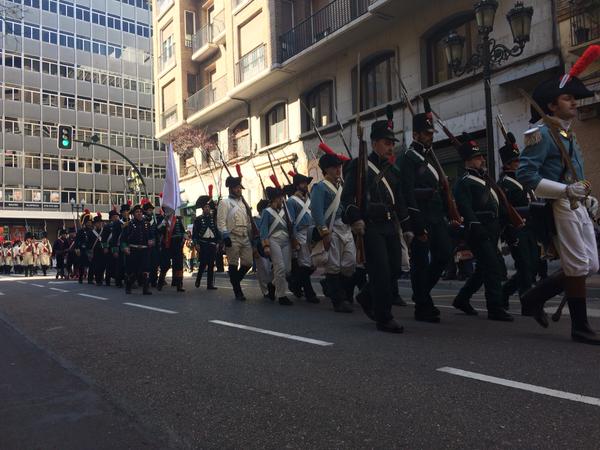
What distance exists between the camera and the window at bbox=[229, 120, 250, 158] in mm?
26281

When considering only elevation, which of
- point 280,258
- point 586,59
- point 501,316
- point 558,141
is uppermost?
point 586,59

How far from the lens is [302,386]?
3.74 m

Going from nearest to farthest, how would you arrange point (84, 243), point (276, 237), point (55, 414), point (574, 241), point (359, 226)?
point (55, 414) < point (574, 241) < point (359, 226) < point (276, 237) < point (84, 243)

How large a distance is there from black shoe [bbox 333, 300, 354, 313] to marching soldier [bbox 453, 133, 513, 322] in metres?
1.36

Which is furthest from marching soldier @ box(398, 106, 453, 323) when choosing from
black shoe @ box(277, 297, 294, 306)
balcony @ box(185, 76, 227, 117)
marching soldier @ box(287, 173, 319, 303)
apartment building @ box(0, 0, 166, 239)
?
apartment building @ box(0, 0, 166, 239)

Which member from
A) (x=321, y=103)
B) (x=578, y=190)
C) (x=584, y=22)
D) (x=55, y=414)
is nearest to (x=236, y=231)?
(x=578, y=190)

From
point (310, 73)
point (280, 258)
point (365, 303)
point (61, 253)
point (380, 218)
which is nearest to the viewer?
point (380, 218)

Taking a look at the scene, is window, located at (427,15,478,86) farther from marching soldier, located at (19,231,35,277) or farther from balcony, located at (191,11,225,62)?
marching soldier, located at (19,231,35,277)

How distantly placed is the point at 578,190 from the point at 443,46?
1266 centimetres

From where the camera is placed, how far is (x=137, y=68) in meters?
61.3

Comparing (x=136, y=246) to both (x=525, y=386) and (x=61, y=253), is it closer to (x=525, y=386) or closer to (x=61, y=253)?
(x=525, y=386)

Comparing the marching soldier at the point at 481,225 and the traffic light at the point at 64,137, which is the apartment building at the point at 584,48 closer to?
the marching soldier at the point at 481,225

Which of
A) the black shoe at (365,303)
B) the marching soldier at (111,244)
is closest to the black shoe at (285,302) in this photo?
the black shoe at (365,303)

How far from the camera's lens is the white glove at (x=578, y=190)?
14.4 feet
